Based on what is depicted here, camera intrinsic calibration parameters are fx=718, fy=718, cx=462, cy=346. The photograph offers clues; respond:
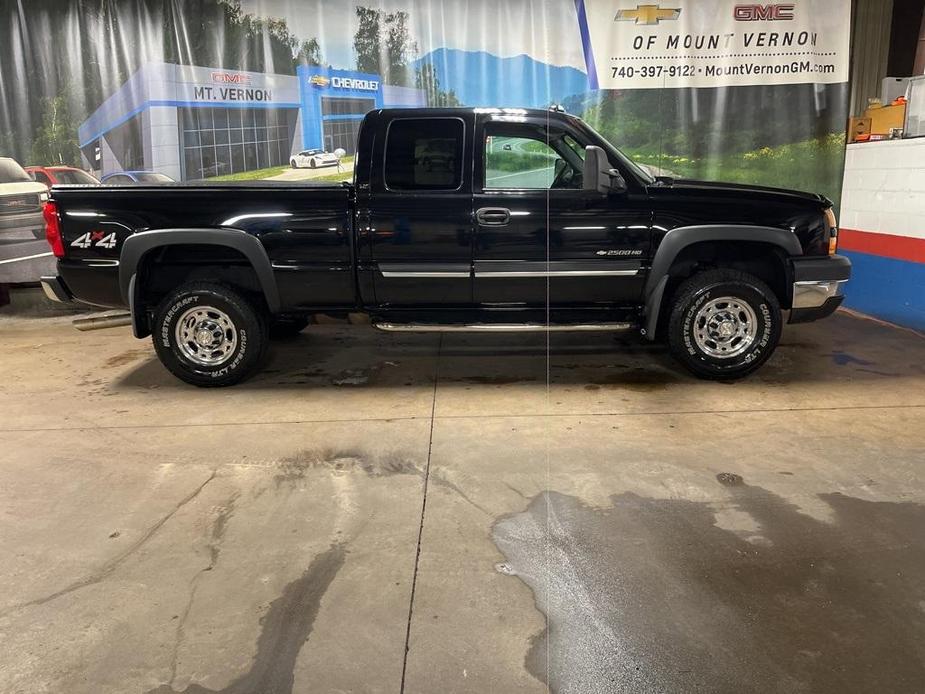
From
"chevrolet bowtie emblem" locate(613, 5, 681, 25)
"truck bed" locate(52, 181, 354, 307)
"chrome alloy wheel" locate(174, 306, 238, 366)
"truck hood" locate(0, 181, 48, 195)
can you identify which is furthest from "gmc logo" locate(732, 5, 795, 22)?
"truck hood" locate(0, 181, 48, 195)

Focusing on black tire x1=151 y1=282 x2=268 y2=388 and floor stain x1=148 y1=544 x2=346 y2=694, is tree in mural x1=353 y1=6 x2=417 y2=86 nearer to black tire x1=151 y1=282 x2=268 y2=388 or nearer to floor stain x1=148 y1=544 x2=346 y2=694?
black tire x1=151 y1=282 x2=268 y2=388

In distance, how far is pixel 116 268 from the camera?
16.3ft

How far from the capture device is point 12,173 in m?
7.80

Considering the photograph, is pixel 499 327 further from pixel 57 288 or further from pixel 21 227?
pixel 21 227

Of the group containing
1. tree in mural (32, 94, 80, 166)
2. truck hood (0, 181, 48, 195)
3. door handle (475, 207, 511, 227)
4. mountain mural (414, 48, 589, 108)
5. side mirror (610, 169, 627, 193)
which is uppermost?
mountain mural (414, 48, 589, 108)

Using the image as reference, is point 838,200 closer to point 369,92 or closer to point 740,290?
point 740,290

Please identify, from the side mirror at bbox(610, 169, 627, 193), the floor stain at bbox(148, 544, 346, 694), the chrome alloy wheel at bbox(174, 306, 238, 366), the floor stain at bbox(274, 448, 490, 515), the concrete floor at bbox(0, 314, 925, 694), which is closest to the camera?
the floor stain at bbox(148, 544, 346, 694)

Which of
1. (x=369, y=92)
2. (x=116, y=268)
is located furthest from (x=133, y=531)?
(x=369, y=92)

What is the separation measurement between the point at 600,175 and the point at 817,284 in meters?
1.74

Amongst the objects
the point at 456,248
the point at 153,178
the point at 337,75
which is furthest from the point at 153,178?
the point at 456,248

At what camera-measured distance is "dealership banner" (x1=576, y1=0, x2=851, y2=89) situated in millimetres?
7598

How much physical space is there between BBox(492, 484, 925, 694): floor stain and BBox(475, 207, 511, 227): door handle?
2.12 meters

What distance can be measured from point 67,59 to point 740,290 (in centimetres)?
725

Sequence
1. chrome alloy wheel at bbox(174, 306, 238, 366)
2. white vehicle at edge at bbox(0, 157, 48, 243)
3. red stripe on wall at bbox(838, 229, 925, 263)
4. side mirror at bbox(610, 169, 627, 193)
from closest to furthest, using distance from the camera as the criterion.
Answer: side mirror at bbox(610, 169, 627, 193) < chrome alloy wheel at bbox(174, 306, 238, 366) < red stripe on wall at bbox(838, 229, 925, 263) < white vehicle at edge at bbox(0, 157, 48, 243)
